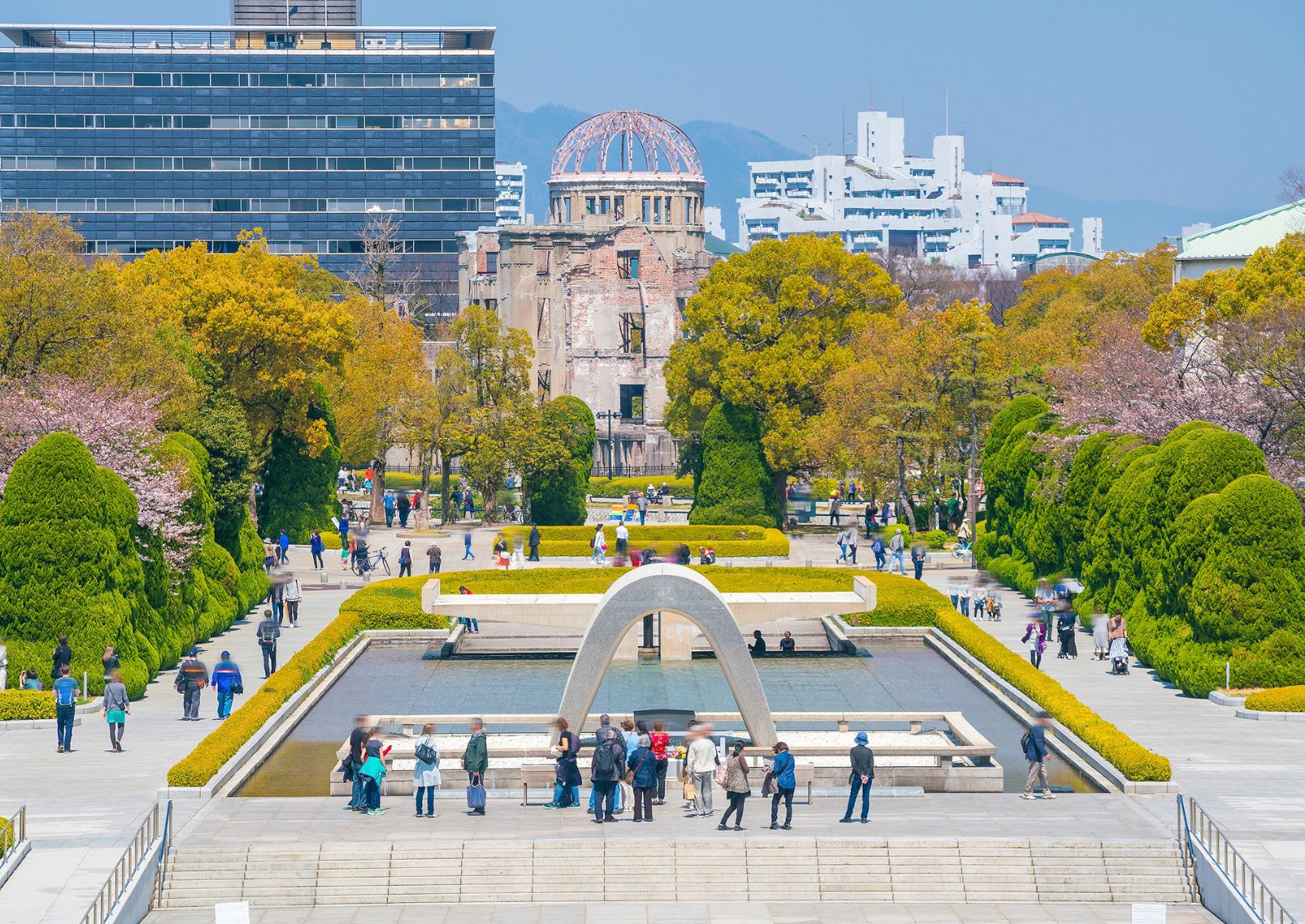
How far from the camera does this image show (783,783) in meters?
28.9

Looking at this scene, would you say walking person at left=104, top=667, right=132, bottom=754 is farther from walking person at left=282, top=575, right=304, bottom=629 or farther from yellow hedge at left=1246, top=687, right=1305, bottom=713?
yellow hedge at left=1246, top=687, right=1305, bottom=713

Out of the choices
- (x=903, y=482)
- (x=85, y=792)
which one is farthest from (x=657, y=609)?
(x=903, y=482)

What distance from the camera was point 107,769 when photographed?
111 feet

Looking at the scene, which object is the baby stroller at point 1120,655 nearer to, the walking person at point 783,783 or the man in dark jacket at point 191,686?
the walking person at point 783,783

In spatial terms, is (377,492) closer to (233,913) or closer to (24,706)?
(24,706)

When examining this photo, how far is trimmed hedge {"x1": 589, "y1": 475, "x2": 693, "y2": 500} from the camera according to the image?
9619 cm

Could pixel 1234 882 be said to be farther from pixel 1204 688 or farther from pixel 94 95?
pixel 94 95


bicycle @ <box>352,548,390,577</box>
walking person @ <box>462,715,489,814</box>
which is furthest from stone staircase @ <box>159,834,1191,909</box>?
bicycle @ <box>352,548,390,577</box>

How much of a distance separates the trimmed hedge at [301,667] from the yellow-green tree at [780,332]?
24.3 m

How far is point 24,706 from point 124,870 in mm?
12081

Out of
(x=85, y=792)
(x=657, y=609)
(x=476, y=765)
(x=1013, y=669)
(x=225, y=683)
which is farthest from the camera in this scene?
(x=1013, y=669)

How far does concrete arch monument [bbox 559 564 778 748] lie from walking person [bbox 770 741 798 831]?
4034 millimetres

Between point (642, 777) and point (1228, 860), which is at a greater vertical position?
point (642, 777)

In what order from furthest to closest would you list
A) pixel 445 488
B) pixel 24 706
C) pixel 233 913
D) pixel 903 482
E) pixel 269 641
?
pixel 445 488 → pixel 903 482 → pixel 269 641 → pixel 24 706 → pixel 233 913
